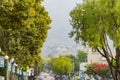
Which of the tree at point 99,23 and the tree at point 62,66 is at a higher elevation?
the tree at point 62,66

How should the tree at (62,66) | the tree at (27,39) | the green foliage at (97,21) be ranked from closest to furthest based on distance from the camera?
the green foliage at (97,21) < the tree at (27,39) < the tree at (62,66)

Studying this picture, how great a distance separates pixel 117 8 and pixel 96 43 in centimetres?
353

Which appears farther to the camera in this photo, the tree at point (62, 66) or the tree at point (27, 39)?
the tree at point (62, 66)

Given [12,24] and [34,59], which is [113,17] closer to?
[12,24]

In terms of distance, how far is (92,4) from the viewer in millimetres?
35656

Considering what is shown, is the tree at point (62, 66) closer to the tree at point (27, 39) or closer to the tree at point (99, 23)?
the tree at point (27, 39)

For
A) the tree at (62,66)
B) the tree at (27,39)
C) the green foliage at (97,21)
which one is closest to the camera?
the green foliage at (97,21)

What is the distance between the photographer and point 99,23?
35.8 m

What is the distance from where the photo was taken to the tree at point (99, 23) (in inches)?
1359

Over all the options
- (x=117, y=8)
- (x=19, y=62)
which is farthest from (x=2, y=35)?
(x=117, y=8)

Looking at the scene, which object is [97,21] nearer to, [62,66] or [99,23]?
[99,23]

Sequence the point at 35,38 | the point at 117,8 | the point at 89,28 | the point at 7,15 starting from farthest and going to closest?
the point at 35,38 < the point at 89,28 < the point at 117,8 < the point at 7,15

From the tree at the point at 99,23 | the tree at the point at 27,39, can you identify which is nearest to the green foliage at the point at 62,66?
the tree at the point at 27,39

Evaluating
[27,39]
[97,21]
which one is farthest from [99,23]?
[27,39]
